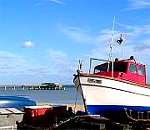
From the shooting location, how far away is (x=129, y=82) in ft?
60.8

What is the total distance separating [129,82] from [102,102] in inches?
62.3

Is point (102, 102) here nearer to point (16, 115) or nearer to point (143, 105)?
point (143, 105)

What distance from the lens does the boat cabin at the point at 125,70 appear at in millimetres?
19203

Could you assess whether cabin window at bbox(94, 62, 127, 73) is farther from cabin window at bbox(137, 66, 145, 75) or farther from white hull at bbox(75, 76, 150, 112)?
white hull at bbox(75, 76, 150, 112)

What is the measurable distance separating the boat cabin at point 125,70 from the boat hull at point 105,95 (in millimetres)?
799

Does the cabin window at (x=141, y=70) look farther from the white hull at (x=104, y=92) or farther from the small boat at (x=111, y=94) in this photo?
the white hull at (x=104, y=92)

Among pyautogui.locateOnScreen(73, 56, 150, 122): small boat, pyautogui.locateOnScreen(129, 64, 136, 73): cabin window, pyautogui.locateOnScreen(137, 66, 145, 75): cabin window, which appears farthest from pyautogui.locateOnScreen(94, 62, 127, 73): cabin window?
pyautogui.locateOnScreen(137, 66, 145, 75): cabin window

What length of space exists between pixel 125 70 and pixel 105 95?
1.98 m

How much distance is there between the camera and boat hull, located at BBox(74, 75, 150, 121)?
18.1 m

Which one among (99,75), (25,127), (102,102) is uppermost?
(99,75)

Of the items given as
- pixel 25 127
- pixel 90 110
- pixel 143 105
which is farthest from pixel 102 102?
pixel 25 127

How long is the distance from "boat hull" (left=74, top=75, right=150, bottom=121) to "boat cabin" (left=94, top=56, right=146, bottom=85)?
2.62ft

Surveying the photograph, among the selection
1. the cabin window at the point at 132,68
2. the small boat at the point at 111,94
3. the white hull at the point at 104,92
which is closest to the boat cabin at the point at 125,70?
the cabin window at the point at 132,68

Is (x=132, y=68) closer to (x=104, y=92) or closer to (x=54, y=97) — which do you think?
(x=104, y=92)
